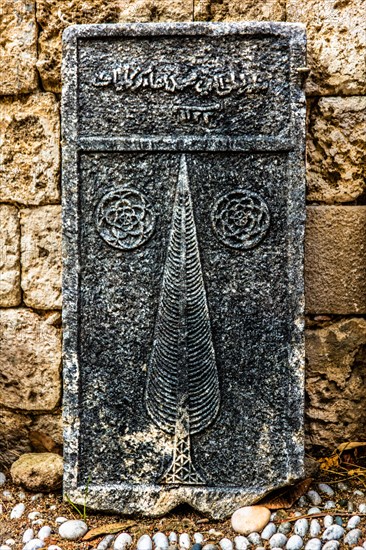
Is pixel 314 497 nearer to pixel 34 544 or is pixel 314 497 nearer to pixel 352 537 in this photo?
pixel 352 537

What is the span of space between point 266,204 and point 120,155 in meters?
0.59

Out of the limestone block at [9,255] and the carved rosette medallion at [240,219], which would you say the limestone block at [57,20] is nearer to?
the limestone block at [9,255]

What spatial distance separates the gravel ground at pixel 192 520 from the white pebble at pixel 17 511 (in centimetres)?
1

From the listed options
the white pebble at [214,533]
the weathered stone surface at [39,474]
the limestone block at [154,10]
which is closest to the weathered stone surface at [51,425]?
the weathered stone surface at [39,474]

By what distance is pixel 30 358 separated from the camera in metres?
2.74

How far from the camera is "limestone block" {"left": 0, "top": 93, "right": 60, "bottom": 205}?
2656 millimetres

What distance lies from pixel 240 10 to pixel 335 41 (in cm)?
43

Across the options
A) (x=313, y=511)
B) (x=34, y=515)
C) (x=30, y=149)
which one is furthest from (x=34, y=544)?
(x=30, y=149)

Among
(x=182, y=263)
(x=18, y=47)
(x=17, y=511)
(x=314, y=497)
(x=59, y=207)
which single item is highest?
(x=18, y=47)

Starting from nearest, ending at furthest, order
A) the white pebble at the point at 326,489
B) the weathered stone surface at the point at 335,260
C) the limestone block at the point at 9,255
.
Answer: the white pebble at the point at 326,489, the weathered stone surface at the point at 335,260, the limestone block at the point at 9,255

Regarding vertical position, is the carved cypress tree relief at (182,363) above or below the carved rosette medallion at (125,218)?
below

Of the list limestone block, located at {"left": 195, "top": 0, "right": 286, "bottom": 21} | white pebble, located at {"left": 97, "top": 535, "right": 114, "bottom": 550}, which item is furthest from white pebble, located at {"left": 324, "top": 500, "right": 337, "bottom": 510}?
limestone block, located at {"left": 195, "top": 0, "right": 286, "bottom": 21}

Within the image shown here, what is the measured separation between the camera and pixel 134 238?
233cm

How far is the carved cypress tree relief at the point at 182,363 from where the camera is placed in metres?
2.32
